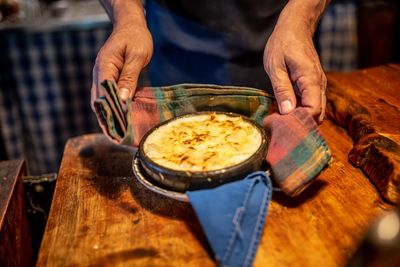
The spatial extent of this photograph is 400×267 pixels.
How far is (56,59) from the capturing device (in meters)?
3.87

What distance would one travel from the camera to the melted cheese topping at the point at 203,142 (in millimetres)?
1338

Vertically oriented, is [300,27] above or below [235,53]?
above

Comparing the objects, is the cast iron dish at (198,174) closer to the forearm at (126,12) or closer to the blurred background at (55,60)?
the forearm at (126,12)

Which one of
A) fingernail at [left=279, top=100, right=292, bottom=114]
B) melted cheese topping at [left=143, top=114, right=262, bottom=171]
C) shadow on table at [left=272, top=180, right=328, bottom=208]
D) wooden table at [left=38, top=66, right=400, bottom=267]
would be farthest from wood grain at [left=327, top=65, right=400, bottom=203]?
melted cheese topping at [left=143, top=114, right=262, bottom=171]

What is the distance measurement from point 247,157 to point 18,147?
3.24m

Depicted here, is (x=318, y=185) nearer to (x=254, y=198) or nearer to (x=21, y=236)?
(x=254, y=198)

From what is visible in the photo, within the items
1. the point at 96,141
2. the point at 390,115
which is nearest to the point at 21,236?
the point at 96,141

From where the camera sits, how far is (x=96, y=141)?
1929 millimetres

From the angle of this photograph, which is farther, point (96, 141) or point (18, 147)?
point (18, 147)

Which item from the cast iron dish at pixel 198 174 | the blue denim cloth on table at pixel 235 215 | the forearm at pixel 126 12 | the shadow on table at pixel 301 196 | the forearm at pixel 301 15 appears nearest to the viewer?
the blue denim cloth on table at pixel 235 215

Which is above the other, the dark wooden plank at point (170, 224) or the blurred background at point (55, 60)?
the dark wooden plank at point (170, 224)

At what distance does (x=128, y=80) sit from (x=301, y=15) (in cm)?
74

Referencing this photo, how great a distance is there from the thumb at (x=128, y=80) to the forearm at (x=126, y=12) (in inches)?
9.8

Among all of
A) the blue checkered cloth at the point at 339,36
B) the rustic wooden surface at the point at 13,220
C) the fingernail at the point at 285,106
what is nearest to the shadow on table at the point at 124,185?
the rustic wooden surface at the point at 13,220
